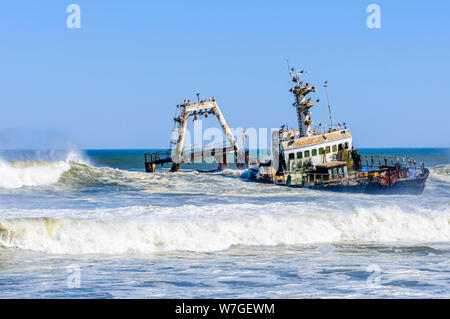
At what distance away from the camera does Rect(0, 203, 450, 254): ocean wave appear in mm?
15023

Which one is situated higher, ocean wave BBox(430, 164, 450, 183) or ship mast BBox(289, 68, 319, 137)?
ship mast BBox(289, 68, 319, 137)

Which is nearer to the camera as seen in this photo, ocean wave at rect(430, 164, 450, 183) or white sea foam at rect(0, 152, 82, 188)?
white sea foam at rect(0, 152, 82, 188)

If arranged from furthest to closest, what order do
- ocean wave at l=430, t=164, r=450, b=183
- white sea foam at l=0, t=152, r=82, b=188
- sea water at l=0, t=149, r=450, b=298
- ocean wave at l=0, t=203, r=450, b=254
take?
ocean wave at l=430, t=164, r=450, b=183 < white sea foam at l=0, t=152, r=82, b=188 < ocean wave at l=0, t=203, r=450, b=254 < sea water at l=0, t=149, r=450, b=298

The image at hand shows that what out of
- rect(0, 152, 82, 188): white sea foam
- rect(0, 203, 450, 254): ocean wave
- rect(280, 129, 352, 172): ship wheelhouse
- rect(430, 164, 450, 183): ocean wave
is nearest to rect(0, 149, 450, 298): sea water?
rect(0, 203, 450, 254): ocean wave

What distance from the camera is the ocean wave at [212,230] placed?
15023 mm

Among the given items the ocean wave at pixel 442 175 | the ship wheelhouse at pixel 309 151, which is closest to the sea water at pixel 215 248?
the ship wheelhouse at pixel 309 151

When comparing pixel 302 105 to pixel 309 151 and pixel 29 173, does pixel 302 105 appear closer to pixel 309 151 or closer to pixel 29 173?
pixel 309 151

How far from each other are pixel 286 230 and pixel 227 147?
104 feet

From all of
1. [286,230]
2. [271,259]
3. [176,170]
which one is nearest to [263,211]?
[286,230]

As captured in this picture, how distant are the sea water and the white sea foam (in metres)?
3.99

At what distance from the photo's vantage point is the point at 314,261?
12.9 meters

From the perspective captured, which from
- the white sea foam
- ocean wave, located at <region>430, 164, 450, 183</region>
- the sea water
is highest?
the white sea foam

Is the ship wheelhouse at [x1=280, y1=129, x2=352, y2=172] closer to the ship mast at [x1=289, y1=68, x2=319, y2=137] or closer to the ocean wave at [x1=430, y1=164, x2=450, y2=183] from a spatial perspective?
the ship mast at [x1=289, y1=68, x2=319, y2=137]

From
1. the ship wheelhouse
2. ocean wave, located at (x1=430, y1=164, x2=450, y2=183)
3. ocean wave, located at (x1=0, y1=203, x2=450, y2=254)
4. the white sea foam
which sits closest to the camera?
ocean wave, located at (x1=0, y1=203, x2=450, y2=254)
